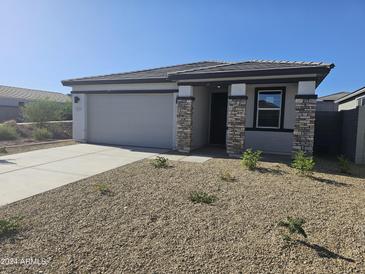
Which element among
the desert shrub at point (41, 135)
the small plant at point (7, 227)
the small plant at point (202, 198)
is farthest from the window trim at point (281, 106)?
the desert shrub at point (41, 135)

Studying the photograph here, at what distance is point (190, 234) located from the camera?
359 cm

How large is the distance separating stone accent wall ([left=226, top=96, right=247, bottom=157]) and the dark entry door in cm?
302

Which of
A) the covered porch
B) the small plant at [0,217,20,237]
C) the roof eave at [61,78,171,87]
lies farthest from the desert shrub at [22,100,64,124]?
the small plant at [0,217,20,237]

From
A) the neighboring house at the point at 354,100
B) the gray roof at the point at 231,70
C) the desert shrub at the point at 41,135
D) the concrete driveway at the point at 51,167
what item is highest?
the gray roof at the point at 231,70

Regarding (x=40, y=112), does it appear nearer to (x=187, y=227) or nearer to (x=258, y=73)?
(x=258, y=73)

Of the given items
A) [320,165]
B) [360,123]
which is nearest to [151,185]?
[320,165]

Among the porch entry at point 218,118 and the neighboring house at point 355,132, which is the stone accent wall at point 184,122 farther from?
the neighboring house at point 355,132

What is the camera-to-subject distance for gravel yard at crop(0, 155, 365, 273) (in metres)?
2.95

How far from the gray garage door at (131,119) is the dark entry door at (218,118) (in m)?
2.39

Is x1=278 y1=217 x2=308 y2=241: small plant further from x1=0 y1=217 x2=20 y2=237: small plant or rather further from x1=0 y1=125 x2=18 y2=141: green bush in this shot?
x1=0 y1=125 x2=18 y2=141: green bush

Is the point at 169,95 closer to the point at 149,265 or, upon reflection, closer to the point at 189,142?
the point at 189,142

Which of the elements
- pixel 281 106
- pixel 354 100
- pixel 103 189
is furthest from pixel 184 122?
pixel 354 100

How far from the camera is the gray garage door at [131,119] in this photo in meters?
11.3

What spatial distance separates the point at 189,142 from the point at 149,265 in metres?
7.16
